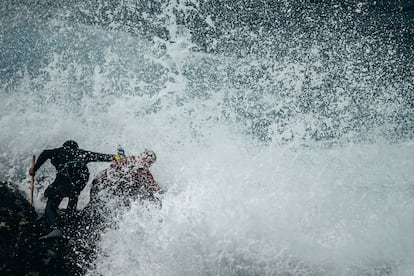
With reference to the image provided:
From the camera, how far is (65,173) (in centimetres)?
428

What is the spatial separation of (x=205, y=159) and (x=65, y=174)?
4748mm

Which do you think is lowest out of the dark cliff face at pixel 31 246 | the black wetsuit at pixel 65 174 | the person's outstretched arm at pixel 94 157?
the dark cliff face at pixel 31 246

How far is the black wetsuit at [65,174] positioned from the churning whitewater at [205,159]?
0.84 m

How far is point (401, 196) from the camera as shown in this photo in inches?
314

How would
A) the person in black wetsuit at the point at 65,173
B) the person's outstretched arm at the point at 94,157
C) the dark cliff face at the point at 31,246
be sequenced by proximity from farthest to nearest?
the person's outstretched arm at the point at 94,157 < the person in black wetsuit at the point at 65,173 < the dark cliff face at the point at 31,246

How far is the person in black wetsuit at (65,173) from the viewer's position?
4199 millimetres

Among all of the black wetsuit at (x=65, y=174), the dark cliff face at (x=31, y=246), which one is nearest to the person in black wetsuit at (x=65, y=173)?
the black wetsuit at (x=65, y=174)

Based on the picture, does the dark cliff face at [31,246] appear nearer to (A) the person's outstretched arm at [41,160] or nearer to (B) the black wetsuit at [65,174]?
(B) the black wetsuit at [65,174]

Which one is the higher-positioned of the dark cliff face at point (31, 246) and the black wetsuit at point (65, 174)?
the black wetsuit at point (65, 174)

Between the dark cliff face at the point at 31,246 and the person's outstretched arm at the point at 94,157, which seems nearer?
the dark cliff face at the point at 31,246

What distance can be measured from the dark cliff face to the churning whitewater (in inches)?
14.2

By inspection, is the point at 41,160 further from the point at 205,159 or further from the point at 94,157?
the point at 205,159

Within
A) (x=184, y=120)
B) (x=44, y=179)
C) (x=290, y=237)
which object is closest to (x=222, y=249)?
(x=290, y=237)

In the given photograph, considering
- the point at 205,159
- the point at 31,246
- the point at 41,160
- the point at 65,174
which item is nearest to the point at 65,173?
the point at 65,174
